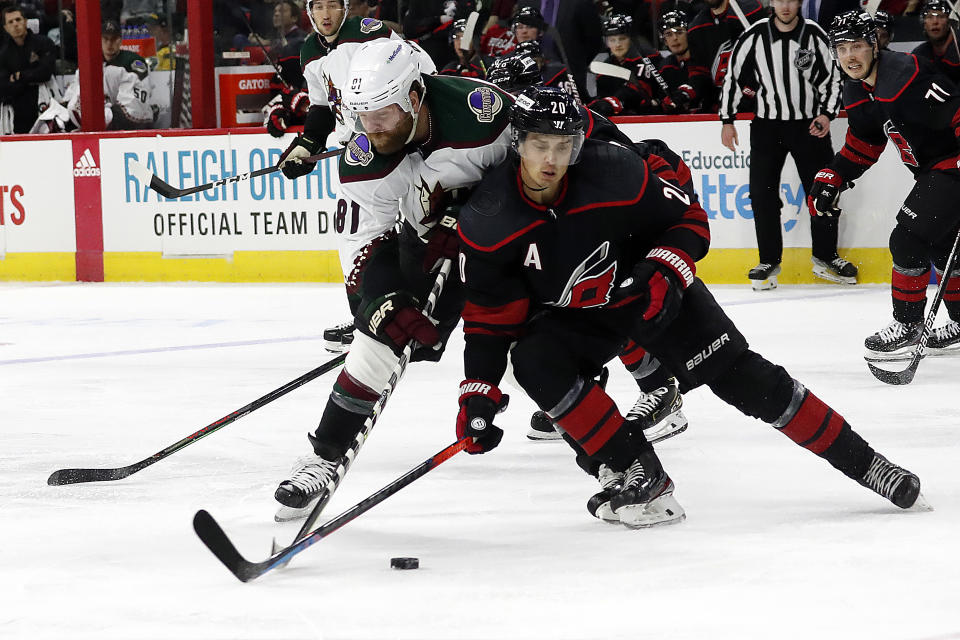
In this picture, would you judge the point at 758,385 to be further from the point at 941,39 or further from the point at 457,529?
the point at 941,39

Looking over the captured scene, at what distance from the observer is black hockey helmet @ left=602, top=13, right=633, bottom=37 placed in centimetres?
727

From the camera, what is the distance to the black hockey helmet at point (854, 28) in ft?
14.1

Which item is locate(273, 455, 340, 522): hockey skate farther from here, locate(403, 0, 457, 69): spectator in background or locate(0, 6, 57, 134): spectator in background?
locate(0, 6, 57, 134): spectator in background

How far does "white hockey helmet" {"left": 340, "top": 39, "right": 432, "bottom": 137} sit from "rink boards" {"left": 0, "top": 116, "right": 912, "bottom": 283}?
4.62 metres

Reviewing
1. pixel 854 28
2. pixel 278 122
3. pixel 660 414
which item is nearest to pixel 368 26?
pixel 854 28

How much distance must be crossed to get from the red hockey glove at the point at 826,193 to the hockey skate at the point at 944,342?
0.68 m

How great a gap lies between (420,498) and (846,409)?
1527 millimetres

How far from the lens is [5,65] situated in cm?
898

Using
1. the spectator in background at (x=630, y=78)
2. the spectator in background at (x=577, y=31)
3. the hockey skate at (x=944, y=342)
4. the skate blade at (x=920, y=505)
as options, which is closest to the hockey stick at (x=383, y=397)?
the skate blade at (x=920, y=505)

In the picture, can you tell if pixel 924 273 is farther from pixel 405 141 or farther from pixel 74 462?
pixel 74 462

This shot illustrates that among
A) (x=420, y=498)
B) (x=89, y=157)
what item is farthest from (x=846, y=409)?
(x=89, y=157)

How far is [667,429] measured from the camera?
3.53 meters

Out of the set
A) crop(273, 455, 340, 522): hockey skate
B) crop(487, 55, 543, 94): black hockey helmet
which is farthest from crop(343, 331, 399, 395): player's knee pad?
crop(487, 55, 543, 94): black hockey helmet

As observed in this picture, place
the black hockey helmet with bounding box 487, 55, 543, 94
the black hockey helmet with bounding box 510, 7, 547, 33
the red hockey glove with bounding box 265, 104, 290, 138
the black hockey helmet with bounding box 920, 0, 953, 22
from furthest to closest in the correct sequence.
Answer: the red hockey glove with bounding box 265, 104, 290, 138 < the black hockey helmet with bounding box 510, 7, 547, 33 < the black hockey helmet with bounding box 920, 0, 953, 22 < the black hockey helmet with bounding box 487, 55, 543, 94
